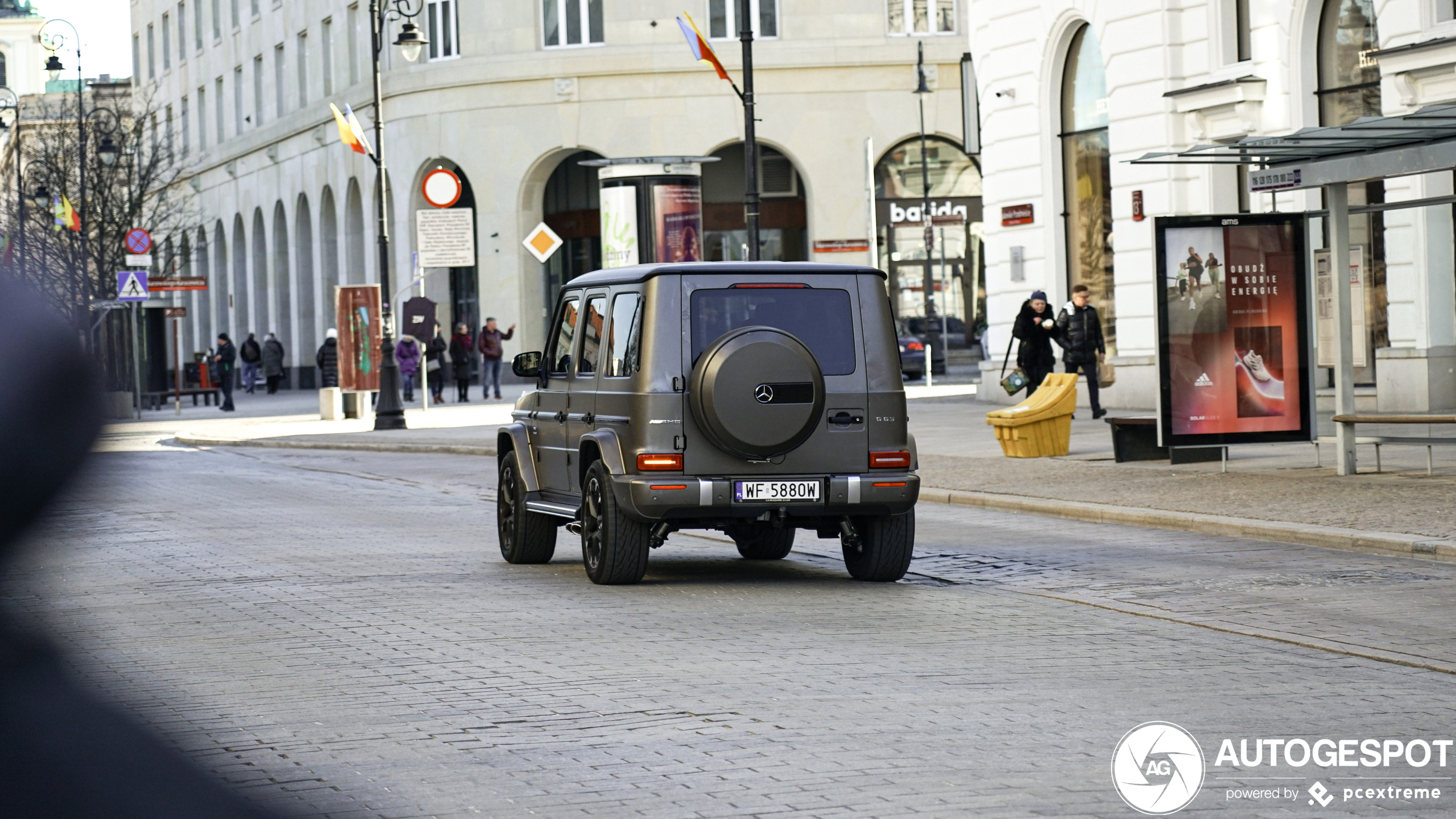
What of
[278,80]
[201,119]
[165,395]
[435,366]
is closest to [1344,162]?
[435,366]

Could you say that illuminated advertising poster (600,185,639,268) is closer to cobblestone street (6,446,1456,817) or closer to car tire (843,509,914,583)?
cobblestone street (6,446,1456,817)

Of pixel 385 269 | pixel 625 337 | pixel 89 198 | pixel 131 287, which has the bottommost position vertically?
pixel 625 337

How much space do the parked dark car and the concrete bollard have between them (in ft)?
85.8

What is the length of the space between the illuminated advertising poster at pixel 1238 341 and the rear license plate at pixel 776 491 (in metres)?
6.83

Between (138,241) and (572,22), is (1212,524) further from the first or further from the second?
(572,22)

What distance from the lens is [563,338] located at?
12.3 meters

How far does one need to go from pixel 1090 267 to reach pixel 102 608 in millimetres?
19760

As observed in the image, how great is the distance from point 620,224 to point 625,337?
20622mm

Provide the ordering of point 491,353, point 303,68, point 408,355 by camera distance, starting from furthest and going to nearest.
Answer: point 303,68 → point 491,353 → point 408,355

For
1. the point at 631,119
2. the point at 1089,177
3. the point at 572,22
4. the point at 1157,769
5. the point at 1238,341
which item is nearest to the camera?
the point at 1157,769

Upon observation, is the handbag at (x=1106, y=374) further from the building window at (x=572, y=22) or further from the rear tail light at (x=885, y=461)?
the building window at (x=572, y=22)

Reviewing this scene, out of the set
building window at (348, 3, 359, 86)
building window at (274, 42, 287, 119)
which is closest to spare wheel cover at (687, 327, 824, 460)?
building window at (348, 3, 359, 86)

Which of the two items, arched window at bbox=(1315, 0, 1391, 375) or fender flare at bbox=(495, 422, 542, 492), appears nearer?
fender flare at bbox=(495, 422, 542, 492)

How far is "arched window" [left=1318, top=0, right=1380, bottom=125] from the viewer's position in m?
22.4
